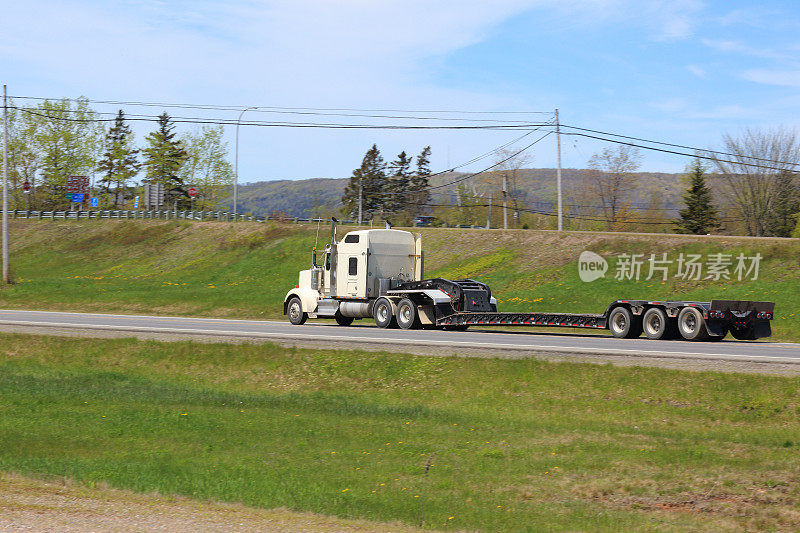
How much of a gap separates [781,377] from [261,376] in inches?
515

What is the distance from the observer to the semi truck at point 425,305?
23.4 meters

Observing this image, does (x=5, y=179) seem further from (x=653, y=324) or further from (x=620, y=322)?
(x=653, y=324)

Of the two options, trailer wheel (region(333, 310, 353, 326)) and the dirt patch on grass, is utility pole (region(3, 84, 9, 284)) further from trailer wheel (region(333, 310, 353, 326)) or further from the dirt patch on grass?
the dirt patch on grass

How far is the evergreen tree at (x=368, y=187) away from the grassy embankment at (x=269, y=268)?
2473 inches

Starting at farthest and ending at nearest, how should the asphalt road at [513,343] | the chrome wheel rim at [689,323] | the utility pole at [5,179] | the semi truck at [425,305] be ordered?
the utility pole at [5,179]
the semi truck at [425,305]
the chrome wheel rim at [689,323]
the asphalt road at [513,343]

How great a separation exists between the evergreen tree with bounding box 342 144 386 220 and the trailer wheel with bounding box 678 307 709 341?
113 metres

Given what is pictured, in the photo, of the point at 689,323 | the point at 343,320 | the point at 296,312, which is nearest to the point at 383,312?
the point at 343,320

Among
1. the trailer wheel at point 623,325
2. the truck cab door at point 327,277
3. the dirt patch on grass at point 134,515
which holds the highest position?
the truck cab door at point 327,277

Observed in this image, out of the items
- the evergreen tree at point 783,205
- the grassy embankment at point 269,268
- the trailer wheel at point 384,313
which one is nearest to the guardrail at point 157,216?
the grassy embankment at point 269,268

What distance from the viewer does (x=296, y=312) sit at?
3409 centimetres

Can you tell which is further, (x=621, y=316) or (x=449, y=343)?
(x=621, y=316)

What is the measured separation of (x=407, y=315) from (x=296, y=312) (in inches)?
263

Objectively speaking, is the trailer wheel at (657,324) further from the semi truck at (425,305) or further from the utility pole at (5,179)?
the utility pole at (5,179)

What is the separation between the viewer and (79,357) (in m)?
25.5
